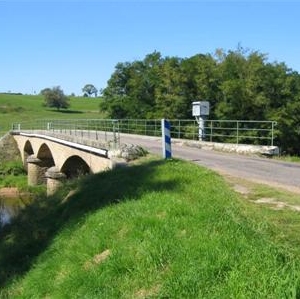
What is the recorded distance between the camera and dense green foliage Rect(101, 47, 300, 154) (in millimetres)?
35844

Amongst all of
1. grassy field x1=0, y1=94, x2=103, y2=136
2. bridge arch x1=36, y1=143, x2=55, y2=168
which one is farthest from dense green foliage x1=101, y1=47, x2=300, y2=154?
grassy field x1=0, y1=94, x2=103, y2=136

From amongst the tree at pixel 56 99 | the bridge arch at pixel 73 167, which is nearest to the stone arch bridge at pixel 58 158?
the bridge arch at pixel 73 167

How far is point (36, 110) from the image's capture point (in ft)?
355

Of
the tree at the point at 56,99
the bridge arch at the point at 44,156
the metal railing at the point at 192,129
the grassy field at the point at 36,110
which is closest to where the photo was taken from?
the metal railing at the point at 192,129

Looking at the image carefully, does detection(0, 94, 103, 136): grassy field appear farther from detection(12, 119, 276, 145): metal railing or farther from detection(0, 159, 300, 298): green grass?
detection(0, 159, 300, 298): green grass

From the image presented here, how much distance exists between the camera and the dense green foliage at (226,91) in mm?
35844

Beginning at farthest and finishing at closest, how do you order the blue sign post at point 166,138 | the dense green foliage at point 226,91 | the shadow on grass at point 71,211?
the dense green foliage at point 226,91 < the blue sign post at point 166,138 < the shadow on grass at point 71,211

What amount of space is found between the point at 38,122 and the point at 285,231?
45.5m

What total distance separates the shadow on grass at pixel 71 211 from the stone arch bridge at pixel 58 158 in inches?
133

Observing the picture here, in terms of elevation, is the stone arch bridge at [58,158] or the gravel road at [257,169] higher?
the gravel road at [257,169]

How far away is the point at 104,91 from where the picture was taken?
187 ft

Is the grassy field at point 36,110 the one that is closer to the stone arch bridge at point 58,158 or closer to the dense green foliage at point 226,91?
the dense green foliage at point 226,91

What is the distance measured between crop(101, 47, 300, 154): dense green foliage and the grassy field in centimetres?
3374

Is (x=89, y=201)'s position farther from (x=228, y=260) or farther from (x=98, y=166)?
(x=98, y=166)
